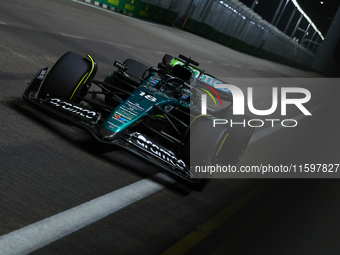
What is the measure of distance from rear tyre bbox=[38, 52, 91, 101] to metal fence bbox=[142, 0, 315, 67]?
2370 cm

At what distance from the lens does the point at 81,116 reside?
4.92 m

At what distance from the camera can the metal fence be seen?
34.8 m

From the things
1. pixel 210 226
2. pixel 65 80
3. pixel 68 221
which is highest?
pixel 65 80

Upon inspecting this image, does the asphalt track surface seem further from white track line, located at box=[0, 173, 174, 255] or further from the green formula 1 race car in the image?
the green formula 1 race car

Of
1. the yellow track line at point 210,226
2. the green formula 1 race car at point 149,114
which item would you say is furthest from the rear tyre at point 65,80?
the yellow track line at point 210,226

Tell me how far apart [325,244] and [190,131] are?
84.7 inches

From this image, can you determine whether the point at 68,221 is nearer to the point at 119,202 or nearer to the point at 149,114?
the point at 119,202

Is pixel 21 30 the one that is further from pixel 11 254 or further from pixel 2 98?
pixel 11 254

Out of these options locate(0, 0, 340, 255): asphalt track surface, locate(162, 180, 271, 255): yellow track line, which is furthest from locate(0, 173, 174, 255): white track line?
Answer: locate(162, 180, 271, 255): yellow track line

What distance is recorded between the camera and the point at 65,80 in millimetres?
5301

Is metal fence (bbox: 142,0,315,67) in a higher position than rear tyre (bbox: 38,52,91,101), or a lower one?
higher

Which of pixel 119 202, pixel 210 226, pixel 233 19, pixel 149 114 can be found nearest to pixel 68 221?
pixel 119 202

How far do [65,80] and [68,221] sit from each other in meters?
2.32

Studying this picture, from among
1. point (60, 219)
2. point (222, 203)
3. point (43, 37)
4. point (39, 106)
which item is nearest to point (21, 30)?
point (43, 37)
